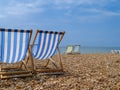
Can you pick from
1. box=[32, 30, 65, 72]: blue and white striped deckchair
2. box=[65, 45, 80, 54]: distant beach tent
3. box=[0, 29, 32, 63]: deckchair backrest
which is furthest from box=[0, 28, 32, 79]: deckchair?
box=[65, 45, 80, 54]: distant beach tent

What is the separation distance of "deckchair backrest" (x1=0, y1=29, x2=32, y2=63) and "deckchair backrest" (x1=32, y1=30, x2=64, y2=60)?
0.36 meters

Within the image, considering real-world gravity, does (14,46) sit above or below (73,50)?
below

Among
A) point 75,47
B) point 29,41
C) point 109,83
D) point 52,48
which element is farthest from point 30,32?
point 75,47

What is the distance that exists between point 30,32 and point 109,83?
6.18ft

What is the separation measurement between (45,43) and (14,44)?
0.80 meters

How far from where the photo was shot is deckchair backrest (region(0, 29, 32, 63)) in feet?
20.7

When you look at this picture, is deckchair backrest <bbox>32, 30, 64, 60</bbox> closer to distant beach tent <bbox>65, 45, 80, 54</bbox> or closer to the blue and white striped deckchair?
the blue and white striped deckchair

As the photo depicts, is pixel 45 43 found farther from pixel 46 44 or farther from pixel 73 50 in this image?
pixel 73 50

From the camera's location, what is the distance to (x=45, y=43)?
22.9 ft

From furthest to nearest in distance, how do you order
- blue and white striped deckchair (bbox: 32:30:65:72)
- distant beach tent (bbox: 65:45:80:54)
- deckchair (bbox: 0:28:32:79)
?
distant beach tent (bbox: 65:45:80:54), blue and white striped deckchair (bbox: 32:30:65:72), deckchair (bbox: 0:28:32:79)

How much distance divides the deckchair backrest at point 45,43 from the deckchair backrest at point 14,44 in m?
0.36

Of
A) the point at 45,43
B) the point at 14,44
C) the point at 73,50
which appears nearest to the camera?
the point at 14,44

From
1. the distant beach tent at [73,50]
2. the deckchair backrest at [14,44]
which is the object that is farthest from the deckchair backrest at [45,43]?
the distant beach tent at [73,50]

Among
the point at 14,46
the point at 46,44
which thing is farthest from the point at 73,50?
the point at 14,46
